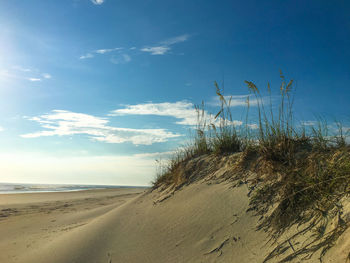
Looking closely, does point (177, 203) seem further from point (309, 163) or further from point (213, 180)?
point (309, 163)

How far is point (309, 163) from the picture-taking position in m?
2.48

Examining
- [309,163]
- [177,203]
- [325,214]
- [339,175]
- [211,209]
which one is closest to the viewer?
[325,214]

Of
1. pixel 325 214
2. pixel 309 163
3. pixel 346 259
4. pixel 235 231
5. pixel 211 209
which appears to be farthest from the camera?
pixel 211 209

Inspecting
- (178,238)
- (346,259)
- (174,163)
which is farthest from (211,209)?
(174,163)

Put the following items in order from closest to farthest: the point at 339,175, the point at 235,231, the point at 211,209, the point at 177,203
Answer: the point at 339,175 < the point at 235,231 < the point at 211,209 < the point at 177,203

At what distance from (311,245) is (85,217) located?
480 centimetres

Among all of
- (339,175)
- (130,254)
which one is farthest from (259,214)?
(130,254)

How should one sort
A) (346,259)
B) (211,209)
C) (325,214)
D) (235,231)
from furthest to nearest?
(211,209), (235,231), (325,214), (346,259)

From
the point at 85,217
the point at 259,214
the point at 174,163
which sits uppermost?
the point at 174,163

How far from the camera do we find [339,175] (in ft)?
6.85

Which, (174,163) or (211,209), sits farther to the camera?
(174,163)

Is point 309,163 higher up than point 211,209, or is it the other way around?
point 309,163

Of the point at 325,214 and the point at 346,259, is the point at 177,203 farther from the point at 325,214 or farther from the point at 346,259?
the point at 346,259

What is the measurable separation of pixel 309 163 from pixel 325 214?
0.69 metres
